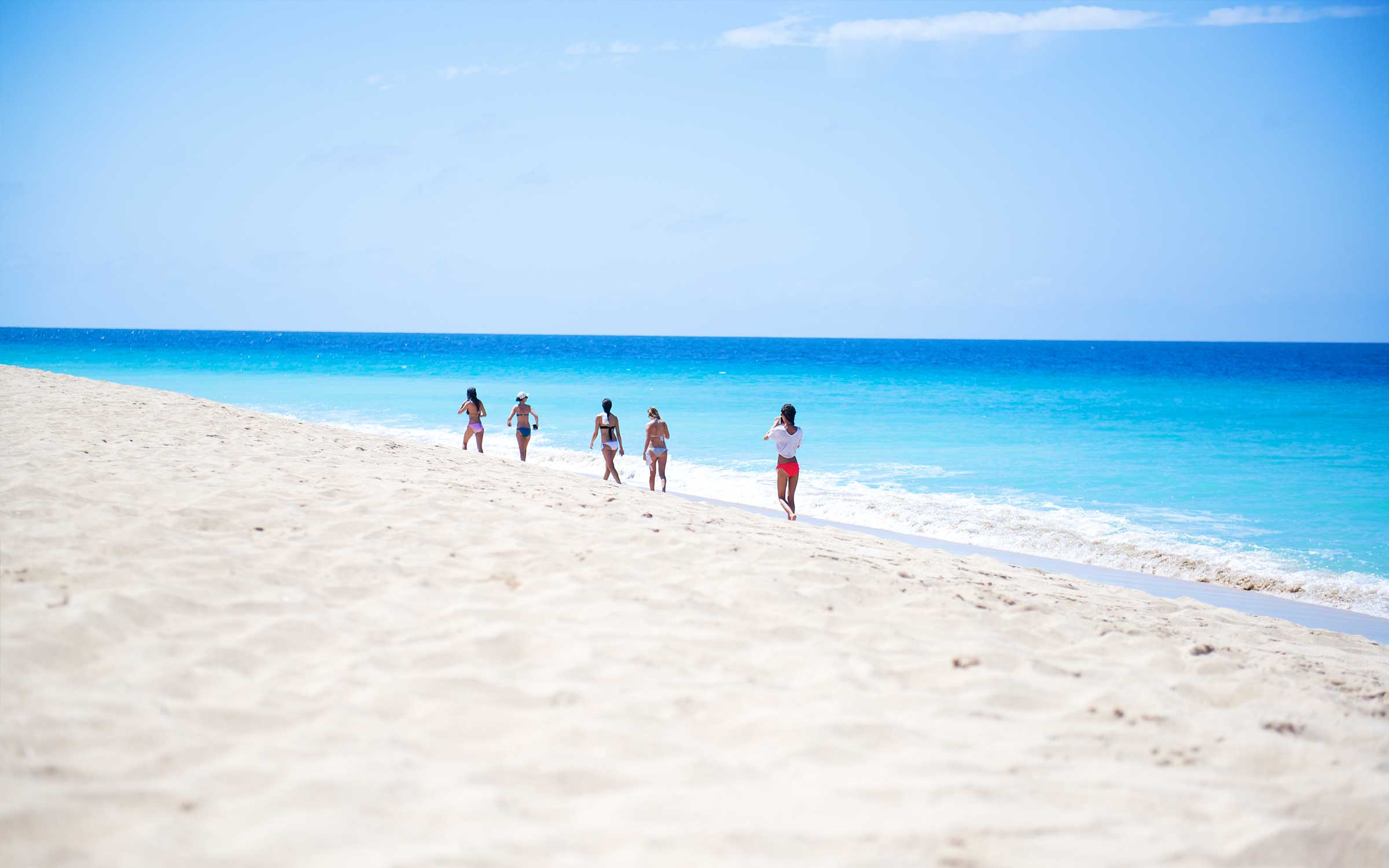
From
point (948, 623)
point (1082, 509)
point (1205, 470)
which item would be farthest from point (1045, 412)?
point (948, 623)

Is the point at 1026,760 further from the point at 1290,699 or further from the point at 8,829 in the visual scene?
the point at 8,829

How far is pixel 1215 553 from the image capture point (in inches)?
416

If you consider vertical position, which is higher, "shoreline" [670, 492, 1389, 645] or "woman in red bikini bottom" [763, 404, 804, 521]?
"woman in red bikini bottom" [763, 404, 804, 521]

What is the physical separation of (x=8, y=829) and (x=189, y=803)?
0.46m

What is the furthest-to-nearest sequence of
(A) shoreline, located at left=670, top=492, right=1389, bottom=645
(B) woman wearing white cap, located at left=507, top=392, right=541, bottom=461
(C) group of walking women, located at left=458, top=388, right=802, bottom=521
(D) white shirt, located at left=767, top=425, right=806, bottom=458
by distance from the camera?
(B) woman wearing white cap, located at left=507, top=392, right=541, bottom=461 < (C) group of walking women, located at left=458, top=388, right=802, bottom=521 < (D) white shirt, located at left=767, top=425, right=806, bottom=458 < (A) shoreline, located at left=670, top=492, right=1389, bottom=645

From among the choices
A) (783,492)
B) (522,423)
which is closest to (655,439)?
(783,492)

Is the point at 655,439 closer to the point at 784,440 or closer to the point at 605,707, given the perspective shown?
the point at 784,440

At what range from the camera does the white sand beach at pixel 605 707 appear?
99.9 inches

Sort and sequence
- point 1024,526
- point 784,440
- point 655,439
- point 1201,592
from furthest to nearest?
point 655,439 → point 1024,526 → point 784,440 → point 1201,592

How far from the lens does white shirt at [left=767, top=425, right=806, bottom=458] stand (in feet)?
36.6

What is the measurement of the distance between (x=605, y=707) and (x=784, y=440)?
26.4 feet

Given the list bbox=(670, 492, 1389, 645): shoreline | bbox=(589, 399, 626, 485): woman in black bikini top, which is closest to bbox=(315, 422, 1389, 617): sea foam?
bbox=(670, 492, 1389, 645): shoreline

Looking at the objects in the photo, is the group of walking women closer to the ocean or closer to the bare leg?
the bare leg

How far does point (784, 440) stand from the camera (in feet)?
36.7
